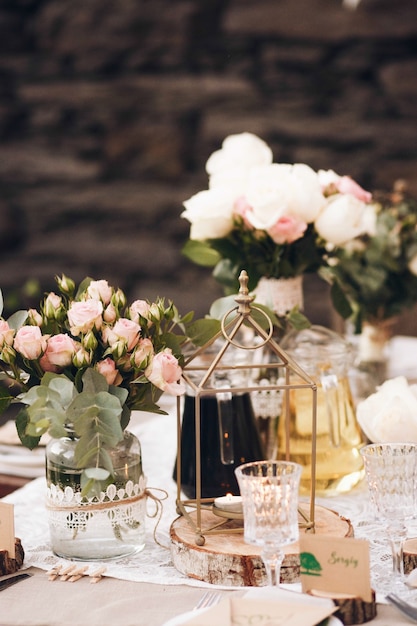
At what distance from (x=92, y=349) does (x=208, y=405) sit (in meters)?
0.27

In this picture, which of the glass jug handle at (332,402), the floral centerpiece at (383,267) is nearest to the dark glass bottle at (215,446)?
the glass jug handle at (332,402)

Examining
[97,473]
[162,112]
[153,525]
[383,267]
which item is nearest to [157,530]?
[153,525]

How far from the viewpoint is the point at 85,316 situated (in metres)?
0.97

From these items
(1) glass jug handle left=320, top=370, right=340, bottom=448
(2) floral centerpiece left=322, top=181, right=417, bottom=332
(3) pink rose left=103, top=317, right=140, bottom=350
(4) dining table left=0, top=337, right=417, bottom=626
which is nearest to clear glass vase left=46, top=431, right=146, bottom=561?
(4) dining table left=0, top=337, right=417, bottom=626

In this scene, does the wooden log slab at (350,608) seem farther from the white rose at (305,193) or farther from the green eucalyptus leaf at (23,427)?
the white rose at (305,193)

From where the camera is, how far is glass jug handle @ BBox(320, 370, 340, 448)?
1.26 metres

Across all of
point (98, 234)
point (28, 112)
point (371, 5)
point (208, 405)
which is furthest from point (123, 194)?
point (208, 405)

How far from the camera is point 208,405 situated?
119 centimetres

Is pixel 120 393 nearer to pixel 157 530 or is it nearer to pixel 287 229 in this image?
pixel 157 530

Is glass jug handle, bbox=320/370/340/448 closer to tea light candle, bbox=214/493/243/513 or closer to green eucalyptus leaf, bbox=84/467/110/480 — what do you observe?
tea light candle, bbox=214/493/243/513

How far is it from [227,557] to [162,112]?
2.53m

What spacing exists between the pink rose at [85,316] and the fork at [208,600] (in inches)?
12.7

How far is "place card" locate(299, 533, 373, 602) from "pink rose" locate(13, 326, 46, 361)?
359mm

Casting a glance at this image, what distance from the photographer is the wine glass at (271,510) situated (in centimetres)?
→ 83
